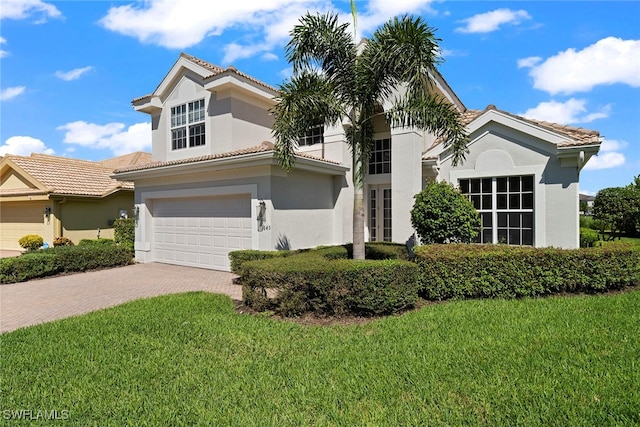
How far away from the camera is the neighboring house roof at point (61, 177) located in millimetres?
17469

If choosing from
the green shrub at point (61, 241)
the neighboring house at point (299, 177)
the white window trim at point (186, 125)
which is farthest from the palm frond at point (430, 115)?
the green shrub at point (61, 241)

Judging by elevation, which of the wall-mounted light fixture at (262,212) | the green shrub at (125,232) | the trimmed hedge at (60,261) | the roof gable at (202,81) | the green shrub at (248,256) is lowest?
the trimmed hedge at (60,261)

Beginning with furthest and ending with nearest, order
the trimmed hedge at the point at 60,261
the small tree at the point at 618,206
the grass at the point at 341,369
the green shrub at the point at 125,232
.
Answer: the small tree at the point at 618,206 < the green shrub at the point at 125,232 < the trimmed hedge at the point at 60,261 < the grass at the point at 341,369

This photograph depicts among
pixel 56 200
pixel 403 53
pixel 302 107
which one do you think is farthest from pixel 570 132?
pixel 56 200

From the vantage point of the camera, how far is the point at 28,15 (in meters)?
8.38

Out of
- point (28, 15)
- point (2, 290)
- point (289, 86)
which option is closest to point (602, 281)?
point (289, 86)

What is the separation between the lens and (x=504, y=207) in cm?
1154

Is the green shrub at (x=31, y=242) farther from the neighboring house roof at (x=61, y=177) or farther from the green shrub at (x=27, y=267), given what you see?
the green shrub at (x=27, y=267)

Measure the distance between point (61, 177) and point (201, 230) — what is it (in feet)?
36.8

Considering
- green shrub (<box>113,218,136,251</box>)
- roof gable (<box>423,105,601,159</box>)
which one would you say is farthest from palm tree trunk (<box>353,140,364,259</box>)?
green shrub (<box>113,218,136,251</box>)

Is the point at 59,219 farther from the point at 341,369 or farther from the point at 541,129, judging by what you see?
the point at 541,129

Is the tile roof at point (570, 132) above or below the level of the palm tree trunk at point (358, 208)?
above

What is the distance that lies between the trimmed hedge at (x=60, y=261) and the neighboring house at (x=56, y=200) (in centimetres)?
542

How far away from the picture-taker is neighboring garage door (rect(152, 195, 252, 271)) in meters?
12.1
